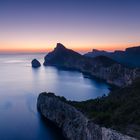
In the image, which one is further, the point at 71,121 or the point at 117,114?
the point at 71,121

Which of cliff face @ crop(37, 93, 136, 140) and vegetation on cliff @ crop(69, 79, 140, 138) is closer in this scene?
vegetation on cliff @ crop(69, 79, 140, 138)

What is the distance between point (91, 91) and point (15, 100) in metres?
40.3

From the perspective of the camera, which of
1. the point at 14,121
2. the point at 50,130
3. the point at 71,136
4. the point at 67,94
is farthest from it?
the point at 67,94

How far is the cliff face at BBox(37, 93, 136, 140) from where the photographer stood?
47200 millimetres

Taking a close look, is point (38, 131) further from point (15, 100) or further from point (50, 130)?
point (15, 100)

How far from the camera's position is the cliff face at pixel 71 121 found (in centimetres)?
4720

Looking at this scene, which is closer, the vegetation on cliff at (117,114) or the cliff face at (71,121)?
the vegetation on cliff at (117,114)

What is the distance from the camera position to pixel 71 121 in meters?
66.1

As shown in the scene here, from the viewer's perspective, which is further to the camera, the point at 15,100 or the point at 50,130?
the point at 15,100

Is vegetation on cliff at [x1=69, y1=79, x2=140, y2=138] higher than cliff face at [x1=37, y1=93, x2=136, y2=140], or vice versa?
vegetation on cliff at [x1=69, y1=79, x2=140, y2=138]

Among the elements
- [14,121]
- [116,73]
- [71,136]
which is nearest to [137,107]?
[71,136]

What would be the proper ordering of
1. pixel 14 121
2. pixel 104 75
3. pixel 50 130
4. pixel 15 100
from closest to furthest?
pixel 50 130, pixel 14 121, pixel 15 100, pixel 104 75

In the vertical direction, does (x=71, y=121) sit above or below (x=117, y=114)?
below

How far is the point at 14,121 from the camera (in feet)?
269
